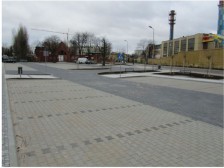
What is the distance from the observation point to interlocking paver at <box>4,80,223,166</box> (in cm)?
409

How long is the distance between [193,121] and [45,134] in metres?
4.51

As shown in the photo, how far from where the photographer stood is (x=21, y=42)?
75375 millimetres

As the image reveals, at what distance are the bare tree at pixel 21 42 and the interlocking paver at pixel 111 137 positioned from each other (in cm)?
7399

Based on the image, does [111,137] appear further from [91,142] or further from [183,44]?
[183,44]

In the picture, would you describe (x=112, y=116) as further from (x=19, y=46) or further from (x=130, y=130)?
(x=19, y=46)

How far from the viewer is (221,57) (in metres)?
47.1

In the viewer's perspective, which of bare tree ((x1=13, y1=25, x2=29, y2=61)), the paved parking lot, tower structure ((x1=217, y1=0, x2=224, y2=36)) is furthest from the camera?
bare tree ((x1=13, y1=25, x2=29, y2=61))

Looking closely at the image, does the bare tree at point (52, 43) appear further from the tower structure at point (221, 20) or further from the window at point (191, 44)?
the tower structure at point (221, 20)

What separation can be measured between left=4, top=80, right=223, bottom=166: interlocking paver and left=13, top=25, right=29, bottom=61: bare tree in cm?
7399

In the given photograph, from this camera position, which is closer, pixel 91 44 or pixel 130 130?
pixel 130 130

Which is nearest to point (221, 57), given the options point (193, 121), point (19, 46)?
point (193, 121)

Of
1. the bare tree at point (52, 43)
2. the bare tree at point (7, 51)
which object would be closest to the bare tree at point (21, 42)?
the bare tree at point (52, 43)

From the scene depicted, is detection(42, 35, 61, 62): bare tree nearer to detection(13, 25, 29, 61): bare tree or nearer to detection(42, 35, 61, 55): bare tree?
detection(42, 35, 61, 55): bare tree

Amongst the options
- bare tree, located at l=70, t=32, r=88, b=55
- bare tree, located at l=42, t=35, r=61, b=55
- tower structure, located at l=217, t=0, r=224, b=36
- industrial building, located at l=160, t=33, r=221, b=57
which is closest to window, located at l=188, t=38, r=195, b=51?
industrial building, located at l=160, t=33, r=221, b=57
